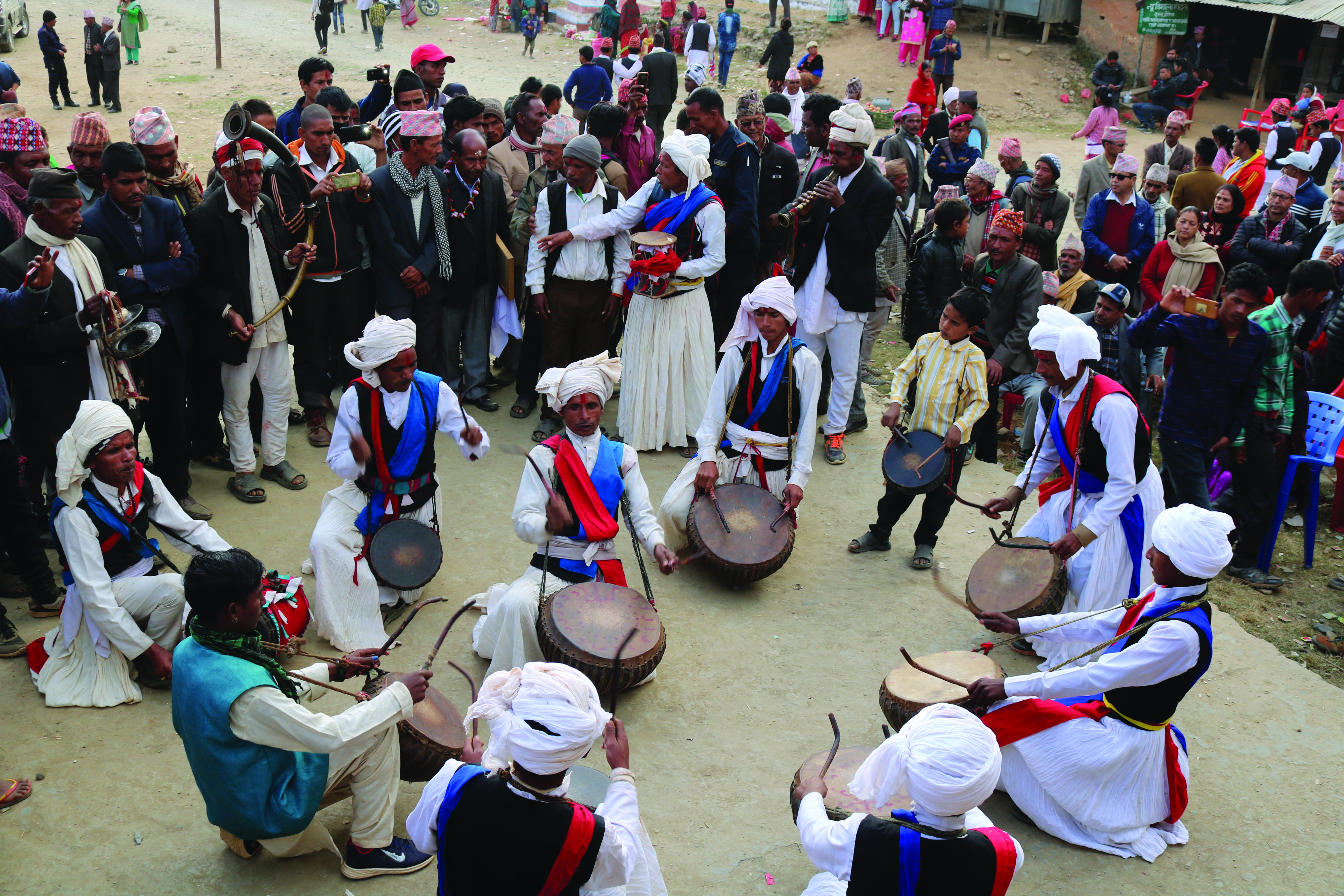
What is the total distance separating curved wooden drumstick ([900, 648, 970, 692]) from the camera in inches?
144

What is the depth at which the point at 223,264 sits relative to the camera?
6.23 m

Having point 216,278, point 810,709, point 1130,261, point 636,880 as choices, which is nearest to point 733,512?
point 810,709

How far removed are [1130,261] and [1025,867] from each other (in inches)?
255

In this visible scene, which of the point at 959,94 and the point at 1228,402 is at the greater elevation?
the point at 959,94

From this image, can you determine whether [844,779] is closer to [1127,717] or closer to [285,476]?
[1127,717]

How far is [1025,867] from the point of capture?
13.3 feet

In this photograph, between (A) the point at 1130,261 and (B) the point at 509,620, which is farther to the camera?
(A) the point at 1130,261

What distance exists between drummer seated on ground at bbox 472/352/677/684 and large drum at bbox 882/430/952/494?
5.34ft

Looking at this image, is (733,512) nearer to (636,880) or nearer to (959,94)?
(636,880)

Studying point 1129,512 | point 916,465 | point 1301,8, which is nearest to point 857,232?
point 916,465

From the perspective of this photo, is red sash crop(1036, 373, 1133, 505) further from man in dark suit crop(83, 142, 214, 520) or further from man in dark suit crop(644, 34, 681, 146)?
man in dark suit crop(644, 34, 681, 146)

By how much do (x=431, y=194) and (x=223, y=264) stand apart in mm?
1539

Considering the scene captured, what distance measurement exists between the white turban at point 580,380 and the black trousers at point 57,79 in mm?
17964

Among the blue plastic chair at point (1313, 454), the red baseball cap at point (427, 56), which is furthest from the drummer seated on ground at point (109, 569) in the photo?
the blue plastic chair at point (1313, 454)
